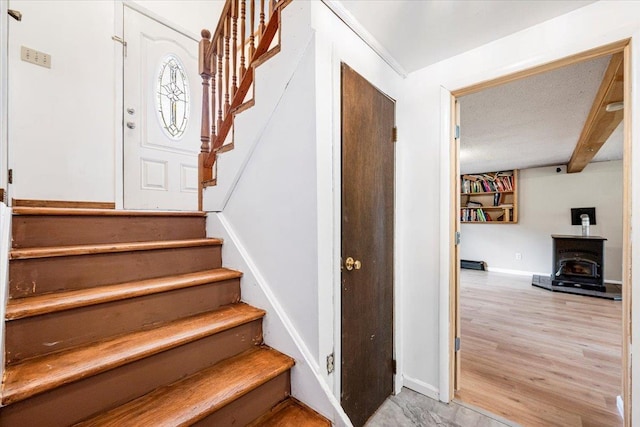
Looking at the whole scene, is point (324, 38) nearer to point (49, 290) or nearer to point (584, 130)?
point (49, 290)

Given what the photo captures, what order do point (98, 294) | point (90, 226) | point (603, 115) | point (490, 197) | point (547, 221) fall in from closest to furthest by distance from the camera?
point (98, 294) < point (90, 226) < point (603, 115) < point (547, 221) < point (490, 197)

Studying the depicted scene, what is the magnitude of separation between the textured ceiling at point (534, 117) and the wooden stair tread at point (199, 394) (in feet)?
8.35

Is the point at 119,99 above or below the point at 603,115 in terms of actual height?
above

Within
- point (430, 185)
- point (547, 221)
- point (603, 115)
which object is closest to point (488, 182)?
point (547, 221)

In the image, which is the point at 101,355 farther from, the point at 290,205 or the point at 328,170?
the point at 328,170

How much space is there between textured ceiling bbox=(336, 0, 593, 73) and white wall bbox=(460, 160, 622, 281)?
520cm

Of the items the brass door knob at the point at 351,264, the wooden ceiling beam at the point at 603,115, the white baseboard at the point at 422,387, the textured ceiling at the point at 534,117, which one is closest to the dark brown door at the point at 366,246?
the brass door knob at the point at 351,264

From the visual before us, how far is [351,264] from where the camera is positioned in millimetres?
1395

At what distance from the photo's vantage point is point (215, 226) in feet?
5.63

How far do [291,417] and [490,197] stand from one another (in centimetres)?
649

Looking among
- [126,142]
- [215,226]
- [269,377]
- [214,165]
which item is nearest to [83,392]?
[269,377]

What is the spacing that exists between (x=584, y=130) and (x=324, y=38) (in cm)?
351

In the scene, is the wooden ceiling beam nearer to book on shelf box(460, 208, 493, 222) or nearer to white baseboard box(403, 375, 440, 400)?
book on shelf box(460, 208, 493, 222)

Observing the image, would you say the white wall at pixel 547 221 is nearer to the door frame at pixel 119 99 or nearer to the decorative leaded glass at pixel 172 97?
the decorative leaded glass at pixel 172 97
